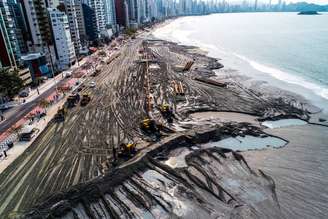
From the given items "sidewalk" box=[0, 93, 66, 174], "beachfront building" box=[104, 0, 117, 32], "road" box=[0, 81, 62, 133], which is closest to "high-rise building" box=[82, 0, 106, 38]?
"beachfront building" box=[104, 0, 117, 32]

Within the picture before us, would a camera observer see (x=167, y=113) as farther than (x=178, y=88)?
No

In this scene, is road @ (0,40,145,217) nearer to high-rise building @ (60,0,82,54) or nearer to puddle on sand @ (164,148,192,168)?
puddle on sand @ (164,148,192,168)

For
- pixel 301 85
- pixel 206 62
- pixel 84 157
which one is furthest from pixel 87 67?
pixel 301 85

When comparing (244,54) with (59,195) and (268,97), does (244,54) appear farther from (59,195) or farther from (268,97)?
(59,195)

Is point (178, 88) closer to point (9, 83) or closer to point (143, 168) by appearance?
point (143, 168)

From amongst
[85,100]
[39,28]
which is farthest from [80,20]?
[85,100]

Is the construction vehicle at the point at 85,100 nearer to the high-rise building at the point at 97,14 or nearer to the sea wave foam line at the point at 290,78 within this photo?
the sea wave foam line at the point at 290,78
